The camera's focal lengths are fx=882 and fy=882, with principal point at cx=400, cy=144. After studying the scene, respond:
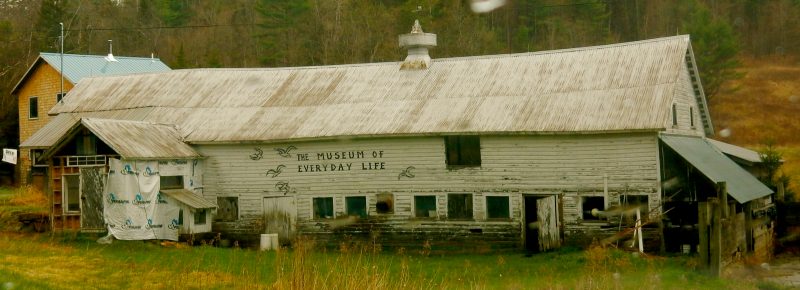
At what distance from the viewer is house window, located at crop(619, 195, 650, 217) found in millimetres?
24406

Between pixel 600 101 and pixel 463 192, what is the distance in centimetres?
491

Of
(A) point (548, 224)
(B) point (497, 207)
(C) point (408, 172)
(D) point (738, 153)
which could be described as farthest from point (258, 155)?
(D) point (738, 153)

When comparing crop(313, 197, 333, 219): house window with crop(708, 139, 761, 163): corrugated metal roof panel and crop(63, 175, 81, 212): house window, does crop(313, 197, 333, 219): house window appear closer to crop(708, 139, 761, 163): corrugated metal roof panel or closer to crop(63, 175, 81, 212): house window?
crop(63, 175, 81, 212): house window

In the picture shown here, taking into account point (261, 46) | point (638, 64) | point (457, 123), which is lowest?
point (457, 123)

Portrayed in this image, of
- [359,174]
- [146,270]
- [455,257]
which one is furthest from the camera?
[359,174]

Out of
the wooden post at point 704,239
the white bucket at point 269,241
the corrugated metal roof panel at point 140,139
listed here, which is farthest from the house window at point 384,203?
the wooden post at point 704,239

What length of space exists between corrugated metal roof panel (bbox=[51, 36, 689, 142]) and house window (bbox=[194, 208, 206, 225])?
8.03 feet

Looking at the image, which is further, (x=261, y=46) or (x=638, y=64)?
(x=261, y=46)

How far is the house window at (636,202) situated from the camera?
24.4 m

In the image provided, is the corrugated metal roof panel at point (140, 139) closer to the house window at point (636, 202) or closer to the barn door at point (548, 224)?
the barn door at point (548, 224)

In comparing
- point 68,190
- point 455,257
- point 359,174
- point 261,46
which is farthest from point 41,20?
point 455,257

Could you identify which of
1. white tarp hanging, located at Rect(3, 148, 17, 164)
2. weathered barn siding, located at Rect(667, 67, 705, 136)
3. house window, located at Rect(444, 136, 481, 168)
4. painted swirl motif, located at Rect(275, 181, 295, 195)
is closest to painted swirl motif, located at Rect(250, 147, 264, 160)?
painted swirl motif, located at Rect(275, 181, 295, 195)

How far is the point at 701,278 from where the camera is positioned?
19406 millimetres

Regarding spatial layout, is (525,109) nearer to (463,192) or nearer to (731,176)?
(463,192)
